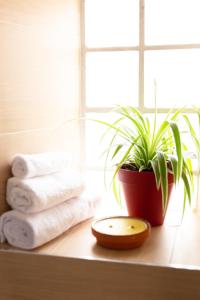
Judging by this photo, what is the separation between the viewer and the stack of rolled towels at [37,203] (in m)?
1.20

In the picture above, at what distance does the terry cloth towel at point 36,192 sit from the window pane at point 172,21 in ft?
2.49

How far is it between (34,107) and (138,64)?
0.53 m

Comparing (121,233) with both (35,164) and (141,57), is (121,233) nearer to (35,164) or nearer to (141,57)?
(35,164)

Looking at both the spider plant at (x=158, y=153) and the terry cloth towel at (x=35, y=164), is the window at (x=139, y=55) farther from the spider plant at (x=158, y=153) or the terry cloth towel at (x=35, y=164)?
the terry cloth towel at (x=35, y=164)

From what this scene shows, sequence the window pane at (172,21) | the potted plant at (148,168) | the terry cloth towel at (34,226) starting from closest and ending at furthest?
the terry cloth towel at (34,226), the potted plant at (148,168), the window pane at (172,21)

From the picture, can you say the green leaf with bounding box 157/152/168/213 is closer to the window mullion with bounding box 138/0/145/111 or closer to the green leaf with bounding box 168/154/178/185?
the green leaf with bounding box 168/154/178/185

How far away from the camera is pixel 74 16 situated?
170cm

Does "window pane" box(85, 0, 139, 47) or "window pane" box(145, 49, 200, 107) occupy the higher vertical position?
"window pane" box(85, 0, 139, 47)

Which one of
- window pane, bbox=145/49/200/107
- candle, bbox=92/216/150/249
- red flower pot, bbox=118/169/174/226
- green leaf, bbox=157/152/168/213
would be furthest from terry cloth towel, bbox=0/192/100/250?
window pane, bbox=145/49/200/107

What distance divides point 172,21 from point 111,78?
344 mm

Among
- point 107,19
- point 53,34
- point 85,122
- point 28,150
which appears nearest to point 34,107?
point 28,150

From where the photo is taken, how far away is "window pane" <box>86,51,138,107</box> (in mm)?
1721

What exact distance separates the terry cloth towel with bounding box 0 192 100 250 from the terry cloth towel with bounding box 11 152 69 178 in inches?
4.7

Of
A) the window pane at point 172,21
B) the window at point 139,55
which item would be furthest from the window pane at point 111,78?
the window pane at point 172,21
